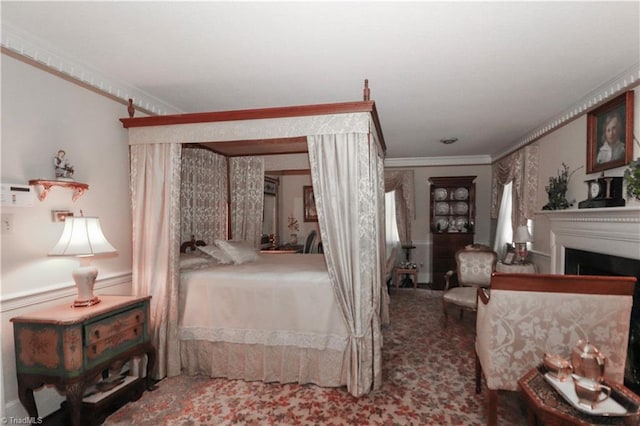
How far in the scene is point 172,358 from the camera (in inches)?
107

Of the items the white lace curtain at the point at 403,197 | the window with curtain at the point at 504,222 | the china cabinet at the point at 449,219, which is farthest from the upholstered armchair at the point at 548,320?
the white lace curtain at the point at 403,197

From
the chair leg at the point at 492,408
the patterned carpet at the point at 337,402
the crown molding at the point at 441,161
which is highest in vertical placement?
the crown molding at the point at 441,161

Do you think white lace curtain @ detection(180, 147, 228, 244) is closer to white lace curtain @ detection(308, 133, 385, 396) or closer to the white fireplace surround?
white lace curtain @ detection(308, 133, 385, 396)

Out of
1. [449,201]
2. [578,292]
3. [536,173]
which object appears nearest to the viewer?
[578,292]

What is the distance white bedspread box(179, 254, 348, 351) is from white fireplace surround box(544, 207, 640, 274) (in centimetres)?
234

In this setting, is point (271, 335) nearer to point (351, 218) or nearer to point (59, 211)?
point (351, 218)

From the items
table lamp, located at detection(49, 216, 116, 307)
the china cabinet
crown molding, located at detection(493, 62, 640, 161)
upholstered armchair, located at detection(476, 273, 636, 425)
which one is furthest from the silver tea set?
the china cabinet

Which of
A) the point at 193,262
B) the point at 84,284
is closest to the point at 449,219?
the point at 193,262

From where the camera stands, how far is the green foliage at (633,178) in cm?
225

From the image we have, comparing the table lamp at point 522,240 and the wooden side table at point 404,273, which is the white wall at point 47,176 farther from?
the table lamp at point 522,240

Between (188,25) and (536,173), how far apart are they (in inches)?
175

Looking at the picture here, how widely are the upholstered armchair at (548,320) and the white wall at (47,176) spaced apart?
10.0ft

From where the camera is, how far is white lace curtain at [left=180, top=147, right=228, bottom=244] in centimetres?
353

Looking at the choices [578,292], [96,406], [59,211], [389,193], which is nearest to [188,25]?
[59,211]
